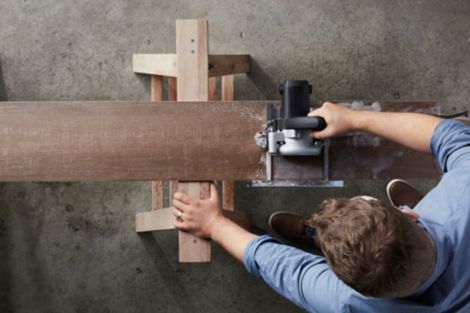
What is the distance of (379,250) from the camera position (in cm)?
99

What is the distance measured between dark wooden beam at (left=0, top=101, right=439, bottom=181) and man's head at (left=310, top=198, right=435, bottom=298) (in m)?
0.55

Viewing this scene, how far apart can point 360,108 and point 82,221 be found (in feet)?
5.42

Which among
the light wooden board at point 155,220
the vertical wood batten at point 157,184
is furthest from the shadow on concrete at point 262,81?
the light wooden board at point 155,220

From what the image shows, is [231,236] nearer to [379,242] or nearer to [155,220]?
[379,242]

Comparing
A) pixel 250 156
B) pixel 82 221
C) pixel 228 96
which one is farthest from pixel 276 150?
pixel 82 221

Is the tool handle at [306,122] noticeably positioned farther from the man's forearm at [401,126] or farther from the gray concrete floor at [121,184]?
the gray concrete floor at [121,184]

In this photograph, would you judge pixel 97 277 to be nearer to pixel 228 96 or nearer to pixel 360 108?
pixel 228 96

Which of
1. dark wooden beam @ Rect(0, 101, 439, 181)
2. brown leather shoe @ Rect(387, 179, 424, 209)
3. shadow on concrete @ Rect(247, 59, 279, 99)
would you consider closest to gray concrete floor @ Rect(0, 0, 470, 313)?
shadow on concrete @ Rect(247, 59, 279, 99)

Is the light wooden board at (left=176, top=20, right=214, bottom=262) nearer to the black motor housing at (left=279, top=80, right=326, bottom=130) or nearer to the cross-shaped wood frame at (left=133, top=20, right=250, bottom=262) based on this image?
the cross-shaped wood frame at (left=133, top=20, right=250, bottom=262)

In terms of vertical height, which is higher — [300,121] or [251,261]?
[300,121]

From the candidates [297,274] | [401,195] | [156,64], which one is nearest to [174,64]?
[156,64]

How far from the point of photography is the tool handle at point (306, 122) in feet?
4.50

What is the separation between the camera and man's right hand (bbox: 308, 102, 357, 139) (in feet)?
4.71

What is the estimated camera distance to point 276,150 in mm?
1494
